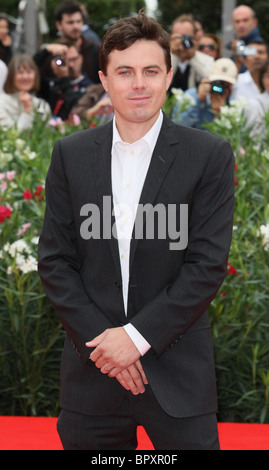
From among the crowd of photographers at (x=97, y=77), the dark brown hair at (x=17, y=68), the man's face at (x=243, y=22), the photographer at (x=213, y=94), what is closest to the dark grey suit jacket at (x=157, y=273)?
the crowd of photographers at (x=97, y=77)

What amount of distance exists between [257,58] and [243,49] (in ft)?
0.54

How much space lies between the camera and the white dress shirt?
259 cm

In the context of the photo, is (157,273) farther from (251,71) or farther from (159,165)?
(251,71)

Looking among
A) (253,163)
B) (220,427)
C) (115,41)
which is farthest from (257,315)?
(115,41)

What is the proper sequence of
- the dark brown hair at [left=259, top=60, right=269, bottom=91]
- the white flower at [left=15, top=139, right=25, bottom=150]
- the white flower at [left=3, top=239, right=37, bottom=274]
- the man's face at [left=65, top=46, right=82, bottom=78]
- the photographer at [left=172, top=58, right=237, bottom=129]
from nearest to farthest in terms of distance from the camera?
the white flower at [left=3, top=239, right=37, bottom=274] < the white flower at [left=15, top=139, right=25, bottom=150] < the photographer at [left=172, top=58, right=237, bottom=129] < the dark brown hair at [left=259, top=60, right=269, bottom=91] < the man's face at [left=65, top=46, right=82, bottom=78]

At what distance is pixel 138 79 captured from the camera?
8.21ft

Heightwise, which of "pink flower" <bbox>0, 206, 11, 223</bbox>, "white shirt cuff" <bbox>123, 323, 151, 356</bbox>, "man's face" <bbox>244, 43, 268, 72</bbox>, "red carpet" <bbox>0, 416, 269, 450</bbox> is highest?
"man's face" <bbox>244, 43, 268, 72</bbox>

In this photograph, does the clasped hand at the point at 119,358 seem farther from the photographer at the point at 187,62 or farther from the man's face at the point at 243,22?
the man's face at the point at 243,22

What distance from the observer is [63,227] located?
265 cm

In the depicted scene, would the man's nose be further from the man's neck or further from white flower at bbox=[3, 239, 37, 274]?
white flower at bbox=[3, 239, 37, 274]

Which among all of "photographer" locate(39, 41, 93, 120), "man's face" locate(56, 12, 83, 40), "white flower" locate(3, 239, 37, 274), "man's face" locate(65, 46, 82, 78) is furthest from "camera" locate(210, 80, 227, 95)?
"white flower" locate(3, 239, 37, 274)

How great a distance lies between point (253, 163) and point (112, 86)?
3.54 metres

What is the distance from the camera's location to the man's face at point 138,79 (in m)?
2.52

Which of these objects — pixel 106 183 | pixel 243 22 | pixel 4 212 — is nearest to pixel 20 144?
pixel 4 212
